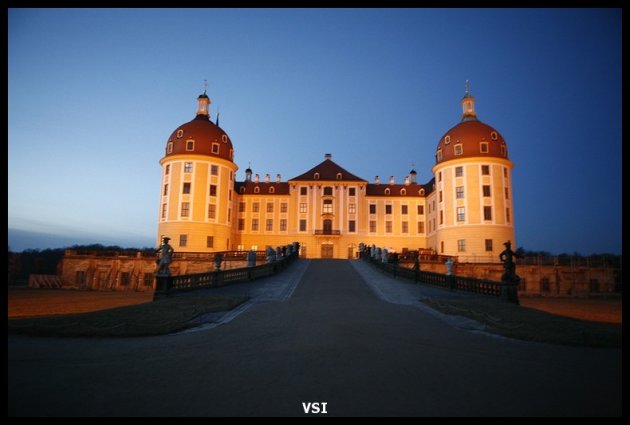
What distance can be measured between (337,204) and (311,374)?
50.9m

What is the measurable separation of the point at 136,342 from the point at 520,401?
7.68 meters

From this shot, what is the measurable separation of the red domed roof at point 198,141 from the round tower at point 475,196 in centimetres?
Result: 2991

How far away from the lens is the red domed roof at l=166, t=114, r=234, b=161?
159 feet

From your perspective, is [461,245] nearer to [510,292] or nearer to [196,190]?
[510,292]

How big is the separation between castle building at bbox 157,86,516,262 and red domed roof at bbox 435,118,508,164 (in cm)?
12

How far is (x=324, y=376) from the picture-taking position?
236 inches

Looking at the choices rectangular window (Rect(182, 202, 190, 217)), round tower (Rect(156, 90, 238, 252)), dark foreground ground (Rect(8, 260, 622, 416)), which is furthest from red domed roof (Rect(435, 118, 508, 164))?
dark foreground ground (Rect(8, 260, 622, 416))

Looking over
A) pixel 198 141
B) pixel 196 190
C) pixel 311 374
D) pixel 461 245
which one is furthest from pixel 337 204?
pixel 311 374

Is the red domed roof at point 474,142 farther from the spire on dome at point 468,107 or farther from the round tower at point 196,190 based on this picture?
the round tower at point 196,190

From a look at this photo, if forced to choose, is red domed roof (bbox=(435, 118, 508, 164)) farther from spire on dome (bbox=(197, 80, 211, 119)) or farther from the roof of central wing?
spire on dome (bbox=(197, 80, 211, 119))

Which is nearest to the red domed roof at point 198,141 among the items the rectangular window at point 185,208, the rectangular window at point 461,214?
the rectangular window at point 185,208

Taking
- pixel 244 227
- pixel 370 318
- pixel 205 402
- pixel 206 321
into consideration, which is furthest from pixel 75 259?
pixel 205 402

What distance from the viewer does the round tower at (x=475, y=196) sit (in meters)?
44.0
